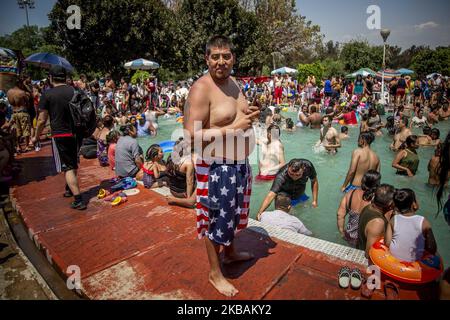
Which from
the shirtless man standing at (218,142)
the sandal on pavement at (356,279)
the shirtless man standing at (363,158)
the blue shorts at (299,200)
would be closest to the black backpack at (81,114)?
the shirtless man standing at (218,142)

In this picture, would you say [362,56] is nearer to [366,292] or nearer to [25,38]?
[366,292]

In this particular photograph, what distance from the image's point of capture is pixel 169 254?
3148 mm

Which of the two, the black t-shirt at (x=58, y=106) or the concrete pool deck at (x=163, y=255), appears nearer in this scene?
the concrete pool deck at (x=163, y=255)

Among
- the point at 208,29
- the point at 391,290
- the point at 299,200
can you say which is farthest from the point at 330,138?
the point at 208,29

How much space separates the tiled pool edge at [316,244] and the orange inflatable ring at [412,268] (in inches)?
8.0

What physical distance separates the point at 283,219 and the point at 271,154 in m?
3.27

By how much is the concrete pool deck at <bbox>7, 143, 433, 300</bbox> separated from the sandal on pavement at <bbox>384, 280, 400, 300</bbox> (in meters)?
0.07

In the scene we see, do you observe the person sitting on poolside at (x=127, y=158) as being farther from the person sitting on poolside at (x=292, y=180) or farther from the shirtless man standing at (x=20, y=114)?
the shirtless man standing at (x=20, y=114)

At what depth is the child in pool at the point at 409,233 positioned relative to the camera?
2801mm

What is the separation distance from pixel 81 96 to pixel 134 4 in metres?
26.8

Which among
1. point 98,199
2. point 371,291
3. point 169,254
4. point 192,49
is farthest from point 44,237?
point 192,49

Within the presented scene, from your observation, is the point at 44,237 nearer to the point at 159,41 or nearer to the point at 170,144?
the point at 170,144

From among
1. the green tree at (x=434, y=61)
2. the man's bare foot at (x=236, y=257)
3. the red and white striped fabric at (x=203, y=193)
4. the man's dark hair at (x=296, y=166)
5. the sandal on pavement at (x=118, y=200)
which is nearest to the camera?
the red and white striped fabric at (x=203, y=193)

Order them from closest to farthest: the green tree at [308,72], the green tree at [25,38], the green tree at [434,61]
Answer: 1. the green tree at [308,72]
2. the green tree at [434,61]
3. the green tree at [25,38]
